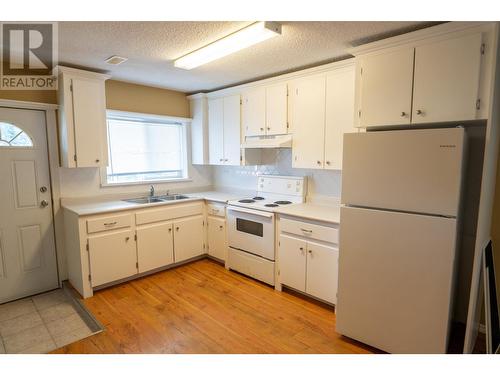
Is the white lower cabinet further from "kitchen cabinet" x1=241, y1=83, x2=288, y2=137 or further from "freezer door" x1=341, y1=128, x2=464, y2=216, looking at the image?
"kitchen cabinet" x1=241, y1=83, x2=288, y2=137

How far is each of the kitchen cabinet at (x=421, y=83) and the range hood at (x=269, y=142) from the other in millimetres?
1000

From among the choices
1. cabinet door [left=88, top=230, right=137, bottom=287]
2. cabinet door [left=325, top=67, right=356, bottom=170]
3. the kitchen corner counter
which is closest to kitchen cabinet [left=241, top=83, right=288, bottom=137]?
cabinet door [left=325, top=67, right=356, bottom=170]

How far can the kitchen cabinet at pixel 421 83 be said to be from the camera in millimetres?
1880

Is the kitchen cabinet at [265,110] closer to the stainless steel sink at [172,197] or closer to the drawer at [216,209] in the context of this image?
the drawer at [216,209]

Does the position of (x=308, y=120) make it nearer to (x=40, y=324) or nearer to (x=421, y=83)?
(x=421, y=83)

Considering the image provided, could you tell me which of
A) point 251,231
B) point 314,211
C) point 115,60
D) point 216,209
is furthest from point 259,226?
point 115,60

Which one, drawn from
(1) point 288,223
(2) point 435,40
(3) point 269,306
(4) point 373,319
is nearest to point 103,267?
(3) point 269,306

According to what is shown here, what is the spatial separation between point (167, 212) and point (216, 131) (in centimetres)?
134

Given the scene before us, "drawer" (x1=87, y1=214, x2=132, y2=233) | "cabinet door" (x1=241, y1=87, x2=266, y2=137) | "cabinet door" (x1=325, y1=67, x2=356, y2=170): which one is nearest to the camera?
"cabinet door" (x1=325, y1=67, x2=356, y2=170)

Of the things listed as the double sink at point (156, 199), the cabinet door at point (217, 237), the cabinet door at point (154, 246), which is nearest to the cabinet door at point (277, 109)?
the cabinet door at point (217, 237)

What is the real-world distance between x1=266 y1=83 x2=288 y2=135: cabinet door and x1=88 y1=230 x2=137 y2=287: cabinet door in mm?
2015

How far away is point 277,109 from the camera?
3.35 meters

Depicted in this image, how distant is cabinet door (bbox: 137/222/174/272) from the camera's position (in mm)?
3365
